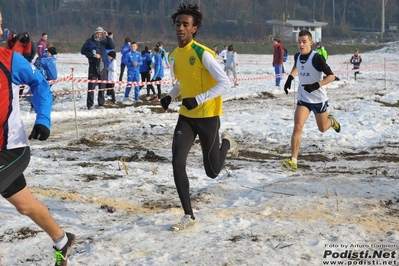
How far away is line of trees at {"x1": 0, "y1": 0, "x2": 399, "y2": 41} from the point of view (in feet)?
296

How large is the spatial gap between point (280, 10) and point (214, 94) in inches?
4233

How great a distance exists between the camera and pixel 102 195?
6.59 m

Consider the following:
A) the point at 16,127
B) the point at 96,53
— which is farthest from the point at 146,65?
the point at 16,127

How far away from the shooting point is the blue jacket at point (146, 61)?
60.8ft

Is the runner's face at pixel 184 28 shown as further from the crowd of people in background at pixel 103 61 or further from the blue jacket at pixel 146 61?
the blue jacket at pixel 146 61

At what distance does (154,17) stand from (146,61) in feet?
253

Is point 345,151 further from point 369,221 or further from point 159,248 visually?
point 159,248

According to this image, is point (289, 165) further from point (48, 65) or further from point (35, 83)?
point (48, 65)

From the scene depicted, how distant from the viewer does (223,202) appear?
632 centimetres

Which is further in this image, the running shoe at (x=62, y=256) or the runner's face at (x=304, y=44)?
the runner's face at (x=304, y=44)

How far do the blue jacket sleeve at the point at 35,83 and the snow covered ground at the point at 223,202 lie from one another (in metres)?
1.22

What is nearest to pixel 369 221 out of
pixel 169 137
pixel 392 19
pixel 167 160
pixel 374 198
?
pixel 374 198

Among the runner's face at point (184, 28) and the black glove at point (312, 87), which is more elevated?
the runner's face at point (184, 28)

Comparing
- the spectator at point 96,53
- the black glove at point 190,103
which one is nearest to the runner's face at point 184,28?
the black glove at point 190,103
